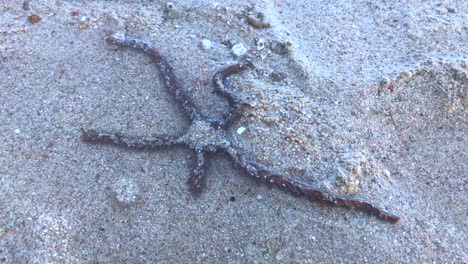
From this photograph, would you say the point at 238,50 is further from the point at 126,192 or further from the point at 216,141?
the point at 126,192

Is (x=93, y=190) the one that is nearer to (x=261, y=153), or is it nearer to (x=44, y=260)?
(x=44, y=260)

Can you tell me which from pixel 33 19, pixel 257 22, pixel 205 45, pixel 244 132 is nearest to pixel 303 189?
pixel 244 132

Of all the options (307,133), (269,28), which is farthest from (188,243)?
(269,28)

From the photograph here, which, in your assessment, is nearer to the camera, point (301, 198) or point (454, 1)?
point (301, 198)

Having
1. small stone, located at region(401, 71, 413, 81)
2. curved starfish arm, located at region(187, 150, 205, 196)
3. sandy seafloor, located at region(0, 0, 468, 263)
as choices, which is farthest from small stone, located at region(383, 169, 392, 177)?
→ curved starfish arm, located at region(187, 150, 205, 196)

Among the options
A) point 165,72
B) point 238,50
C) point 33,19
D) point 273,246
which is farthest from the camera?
point 33,19

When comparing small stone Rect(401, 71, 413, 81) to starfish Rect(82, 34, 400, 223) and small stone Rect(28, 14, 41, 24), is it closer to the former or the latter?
starfish Rect(82, 34, 400, 223)

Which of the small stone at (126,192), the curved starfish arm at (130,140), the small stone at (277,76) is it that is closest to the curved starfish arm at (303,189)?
the curved starfish arm at (130,140)
